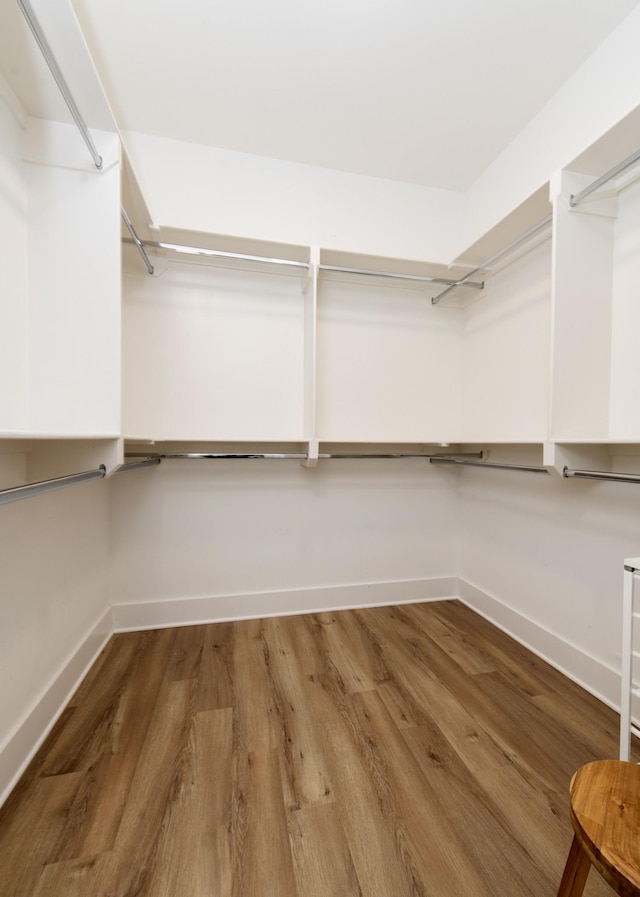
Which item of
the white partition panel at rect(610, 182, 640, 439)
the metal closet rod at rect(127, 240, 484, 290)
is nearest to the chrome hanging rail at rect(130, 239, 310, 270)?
the metal closet rod at rect(127, 240, 484, 290)

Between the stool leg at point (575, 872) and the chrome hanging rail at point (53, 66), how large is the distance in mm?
2132

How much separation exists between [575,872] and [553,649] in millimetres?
1255

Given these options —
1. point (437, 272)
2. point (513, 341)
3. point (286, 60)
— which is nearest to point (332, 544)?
point (513, 341)

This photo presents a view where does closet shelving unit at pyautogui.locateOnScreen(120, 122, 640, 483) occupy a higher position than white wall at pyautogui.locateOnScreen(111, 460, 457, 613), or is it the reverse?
closet shelving unit at pyautogui.locateOnScreen(120, 122, 640, 483)

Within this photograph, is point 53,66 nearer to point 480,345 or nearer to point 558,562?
point 480,345

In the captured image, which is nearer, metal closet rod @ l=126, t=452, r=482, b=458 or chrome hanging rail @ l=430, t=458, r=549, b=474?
chrome hanging rail @ l=430, t=458, r=549, b=474

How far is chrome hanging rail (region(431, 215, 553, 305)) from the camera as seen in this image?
5.31 ft

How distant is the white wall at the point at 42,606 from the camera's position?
115cm

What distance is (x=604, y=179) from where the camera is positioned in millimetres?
1330

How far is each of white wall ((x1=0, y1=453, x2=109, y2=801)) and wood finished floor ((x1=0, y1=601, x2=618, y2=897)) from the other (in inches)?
4.6

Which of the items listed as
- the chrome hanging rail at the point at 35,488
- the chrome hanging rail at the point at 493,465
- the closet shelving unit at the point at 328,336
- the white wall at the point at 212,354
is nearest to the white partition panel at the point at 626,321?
the closet shelving unit at the point at 328,336

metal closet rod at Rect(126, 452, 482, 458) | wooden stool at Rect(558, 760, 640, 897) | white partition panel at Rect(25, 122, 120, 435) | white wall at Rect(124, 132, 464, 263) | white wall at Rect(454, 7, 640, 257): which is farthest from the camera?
white wall at Rect(124, 132, 464, 263)

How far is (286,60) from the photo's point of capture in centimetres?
162

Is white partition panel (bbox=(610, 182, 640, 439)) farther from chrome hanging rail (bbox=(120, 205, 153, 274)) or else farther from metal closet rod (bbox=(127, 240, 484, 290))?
chrome hanging rail (bbox=(120, 205, 153, 274))
